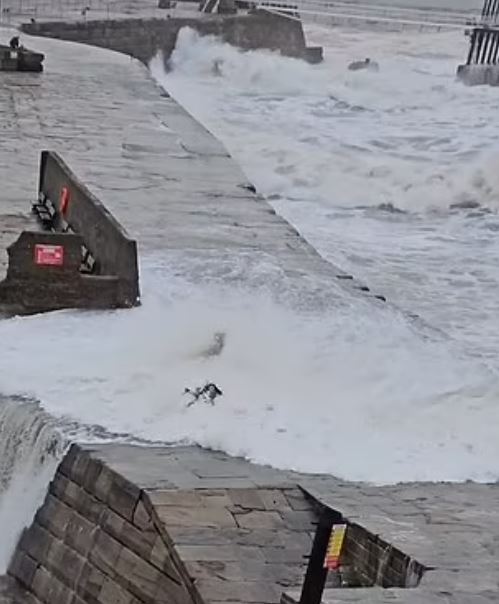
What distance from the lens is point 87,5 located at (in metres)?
42.9

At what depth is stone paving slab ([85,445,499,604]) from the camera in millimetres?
8508

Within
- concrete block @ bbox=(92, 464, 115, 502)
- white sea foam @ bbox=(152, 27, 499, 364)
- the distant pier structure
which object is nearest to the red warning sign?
concrete block @ bbox=(92, 464, 115, 502)

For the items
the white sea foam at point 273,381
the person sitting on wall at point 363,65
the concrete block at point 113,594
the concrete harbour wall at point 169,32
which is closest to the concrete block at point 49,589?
the concrete block at point 113,594

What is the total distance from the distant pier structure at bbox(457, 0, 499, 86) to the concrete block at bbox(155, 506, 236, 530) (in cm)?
3677

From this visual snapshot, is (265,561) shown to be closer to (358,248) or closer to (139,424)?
(139,424)

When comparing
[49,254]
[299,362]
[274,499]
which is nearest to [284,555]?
[274,499]

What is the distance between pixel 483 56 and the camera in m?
47.9

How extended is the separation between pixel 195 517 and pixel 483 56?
1578 inches

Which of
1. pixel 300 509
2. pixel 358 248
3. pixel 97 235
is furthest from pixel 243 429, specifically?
pixel 358 248

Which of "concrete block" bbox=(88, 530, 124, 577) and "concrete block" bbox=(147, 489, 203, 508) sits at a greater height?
"concrete block" bbox=(147, 489, 203, 508)

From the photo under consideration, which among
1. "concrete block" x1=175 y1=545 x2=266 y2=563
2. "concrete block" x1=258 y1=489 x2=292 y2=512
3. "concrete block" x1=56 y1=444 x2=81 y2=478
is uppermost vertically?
"concrete block" x1=258 y1=489 x2=292 y2=512

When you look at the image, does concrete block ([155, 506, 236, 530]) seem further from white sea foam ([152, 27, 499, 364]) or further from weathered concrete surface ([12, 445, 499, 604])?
white sea foam ([152, 27, 499, 364])

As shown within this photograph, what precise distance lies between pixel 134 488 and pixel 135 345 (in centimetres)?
363

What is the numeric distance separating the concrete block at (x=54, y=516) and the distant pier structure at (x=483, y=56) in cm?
3618
